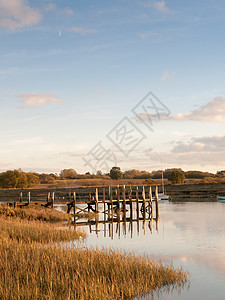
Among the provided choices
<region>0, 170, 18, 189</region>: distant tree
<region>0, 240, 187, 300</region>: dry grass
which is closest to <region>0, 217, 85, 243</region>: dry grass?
<region>0, 240, 187, 300</region>: dry grass

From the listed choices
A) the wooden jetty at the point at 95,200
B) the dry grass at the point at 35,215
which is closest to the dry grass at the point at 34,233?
the dry grass at the point at 35,215

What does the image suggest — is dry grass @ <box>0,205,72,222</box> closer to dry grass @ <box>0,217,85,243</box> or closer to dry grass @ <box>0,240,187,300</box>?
→ dry grass @ <box>0,217,85,243</box>

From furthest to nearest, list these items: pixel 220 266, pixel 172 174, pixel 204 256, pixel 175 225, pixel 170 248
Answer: pixel 172 174, pixel 175 225, pixel 170 248, pixel 204 256, pixel 220 266

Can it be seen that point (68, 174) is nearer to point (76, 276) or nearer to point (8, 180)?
point (8, 180)

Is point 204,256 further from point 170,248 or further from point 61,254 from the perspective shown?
point 61,254

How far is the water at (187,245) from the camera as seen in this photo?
13836 mm

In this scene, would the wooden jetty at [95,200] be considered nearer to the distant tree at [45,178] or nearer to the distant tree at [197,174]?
the distant tree at [45,178]

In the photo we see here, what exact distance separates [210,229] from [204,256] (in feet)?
40.6

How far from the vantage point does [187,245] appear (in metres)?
23.9

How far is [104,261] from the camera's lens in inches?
556

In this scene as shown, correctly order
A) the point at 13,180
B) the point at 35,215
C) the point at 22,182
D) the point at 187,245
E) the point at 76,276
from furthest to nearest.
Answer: the point at 22,182
the point at 13,180
the point at 35,215
the point at 187,245
the point at 76,276

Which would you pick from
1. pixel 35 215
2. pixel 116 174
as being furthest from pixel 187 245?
pixel 116 174

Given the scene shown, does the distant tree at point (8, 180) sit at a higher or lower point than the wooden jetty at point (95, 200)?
higher

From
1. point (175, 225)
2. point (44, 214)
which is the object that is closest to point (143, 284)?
point (175, 225)
